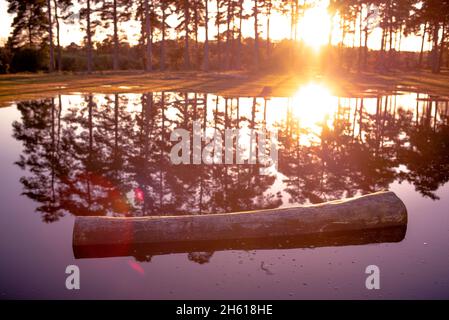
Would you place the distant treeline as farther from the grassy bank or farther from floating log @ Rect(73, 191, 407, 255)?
floating log @ Rect(73, 191, 407, 255)

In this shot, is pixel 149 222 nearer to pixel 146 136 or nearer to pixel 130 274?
pixel 130 274

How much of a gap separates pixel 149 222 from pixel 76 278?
1.39m

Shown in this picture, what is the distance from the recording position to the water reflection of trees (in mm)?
8422

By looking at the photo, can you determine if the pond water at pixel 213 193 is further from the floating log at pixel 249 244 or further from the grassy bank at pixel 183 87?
the grassy bank at pixel 183 87

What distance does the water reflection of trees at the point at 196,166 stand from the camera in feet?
27.6

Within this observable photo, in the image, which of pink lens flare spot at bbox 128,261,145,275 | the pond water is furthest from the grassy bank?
pink lens flare spot at bbox 128,261,145,275

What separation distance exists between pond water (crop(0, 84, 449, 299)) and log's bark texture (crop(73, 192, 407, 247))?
257 mm

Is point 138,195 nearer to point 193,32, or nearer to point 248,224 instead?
point 248,224

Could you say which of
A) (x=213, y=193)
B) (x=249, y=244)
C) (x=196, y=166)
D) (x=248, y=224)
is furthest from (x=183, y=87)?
(x=249, y=244)

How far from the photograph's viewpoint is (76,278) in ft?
17.0

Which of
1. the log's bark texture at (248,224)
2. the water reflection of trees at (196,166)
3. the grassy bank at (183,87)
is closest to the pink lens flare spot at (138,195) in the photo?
the water reflection of trees at (196,166)

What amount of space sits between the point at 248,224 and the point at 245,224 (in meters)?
0.05

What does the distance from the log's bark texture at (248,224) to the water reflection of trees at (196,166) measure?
1.37m
